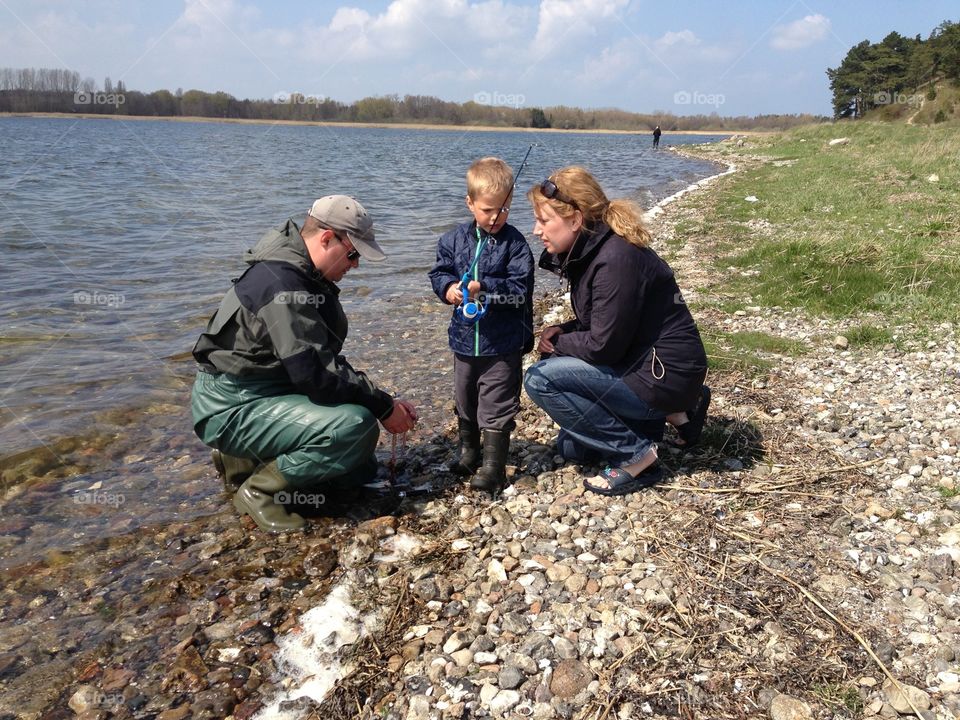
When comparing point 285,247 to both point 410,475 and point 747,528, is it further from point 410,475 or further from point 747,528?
point 747,528

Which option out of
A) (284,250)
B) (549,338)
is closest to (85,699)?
(284,250)

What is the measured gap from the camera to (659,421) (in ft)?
15.5

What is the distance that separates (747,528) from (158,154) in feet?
150

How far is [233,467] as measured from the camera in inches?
193

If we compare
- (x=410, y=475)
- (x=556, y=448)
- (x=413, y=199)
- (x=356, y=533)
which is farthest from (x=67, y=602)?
(x=413, y=199)

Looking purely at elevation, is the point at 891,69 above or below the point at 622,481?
above

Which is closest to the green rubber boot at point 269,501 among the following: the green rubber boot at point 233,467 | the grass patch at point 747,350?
the green rubber boot at point 233,467

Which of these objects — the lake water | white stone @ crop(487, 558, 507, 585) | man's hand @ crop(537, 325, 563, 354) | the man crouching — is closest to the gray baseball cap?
the man crouching

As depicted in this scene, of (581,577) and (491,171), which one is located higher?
(491,171)

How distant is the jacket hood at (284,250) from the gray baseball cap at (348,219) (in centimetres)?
19

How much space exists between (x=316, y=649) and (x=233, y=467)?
1848 millimetres

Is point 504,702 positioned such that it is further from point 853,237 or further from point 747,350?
point 853,237

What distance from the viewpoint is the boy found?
4477 mm

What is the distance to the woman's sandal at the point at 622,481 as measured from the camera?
456cm
